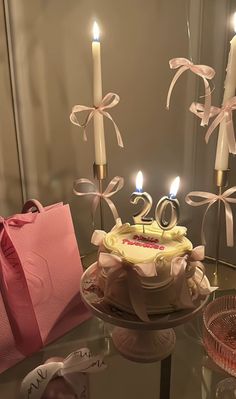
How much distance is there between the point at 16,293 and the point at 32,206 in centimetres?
17

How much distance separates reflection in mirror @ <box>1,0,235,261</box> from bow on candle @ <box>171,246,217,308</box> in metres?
0.43

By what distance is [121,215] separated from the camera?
1096 millimetres

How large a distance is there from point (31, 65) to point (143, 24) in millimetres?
331

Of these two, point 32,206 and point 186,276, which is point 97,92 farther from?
point 186,276

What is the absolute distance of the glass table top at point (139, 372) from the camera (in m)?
0.64

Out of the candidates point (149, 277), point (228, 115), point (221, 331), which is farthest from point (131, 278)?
point (228, 115)

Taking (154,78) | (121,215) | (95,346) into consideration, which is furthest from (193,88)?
(95,346)

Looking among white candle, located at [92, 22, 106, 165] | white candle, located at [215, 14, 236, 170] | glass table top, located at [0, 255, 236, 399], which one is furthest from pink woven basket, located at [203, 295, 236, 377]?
white candle, located at [92, 22, 106, 165]

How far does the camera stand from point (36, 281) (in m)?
0.69

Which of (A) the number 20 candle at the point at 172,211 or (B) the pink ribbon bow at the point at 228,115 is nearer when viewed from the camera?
(A) the number 20 candle at the point at 172,211

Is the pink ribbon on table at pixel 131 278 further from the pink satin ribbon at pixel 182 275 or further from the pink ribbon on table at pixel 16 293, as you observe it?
the pink ribbon on table at pixel 16 293

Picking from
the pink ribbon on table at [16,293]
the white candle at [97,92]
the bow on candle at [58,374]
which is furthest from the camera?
the white candle at [97,92]

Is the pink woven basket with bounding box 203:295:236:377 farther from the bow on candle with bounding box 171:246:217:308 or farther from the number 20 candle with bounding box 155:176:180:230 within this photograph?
the number 20 candle with bounding box 155:176:180:230

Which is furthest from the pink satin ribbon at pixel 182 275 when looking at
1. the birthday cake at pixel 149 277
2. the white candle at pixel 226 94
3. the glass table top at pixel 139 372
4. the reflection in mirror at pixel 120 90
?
the reflection in mirror at pixel 120 90
